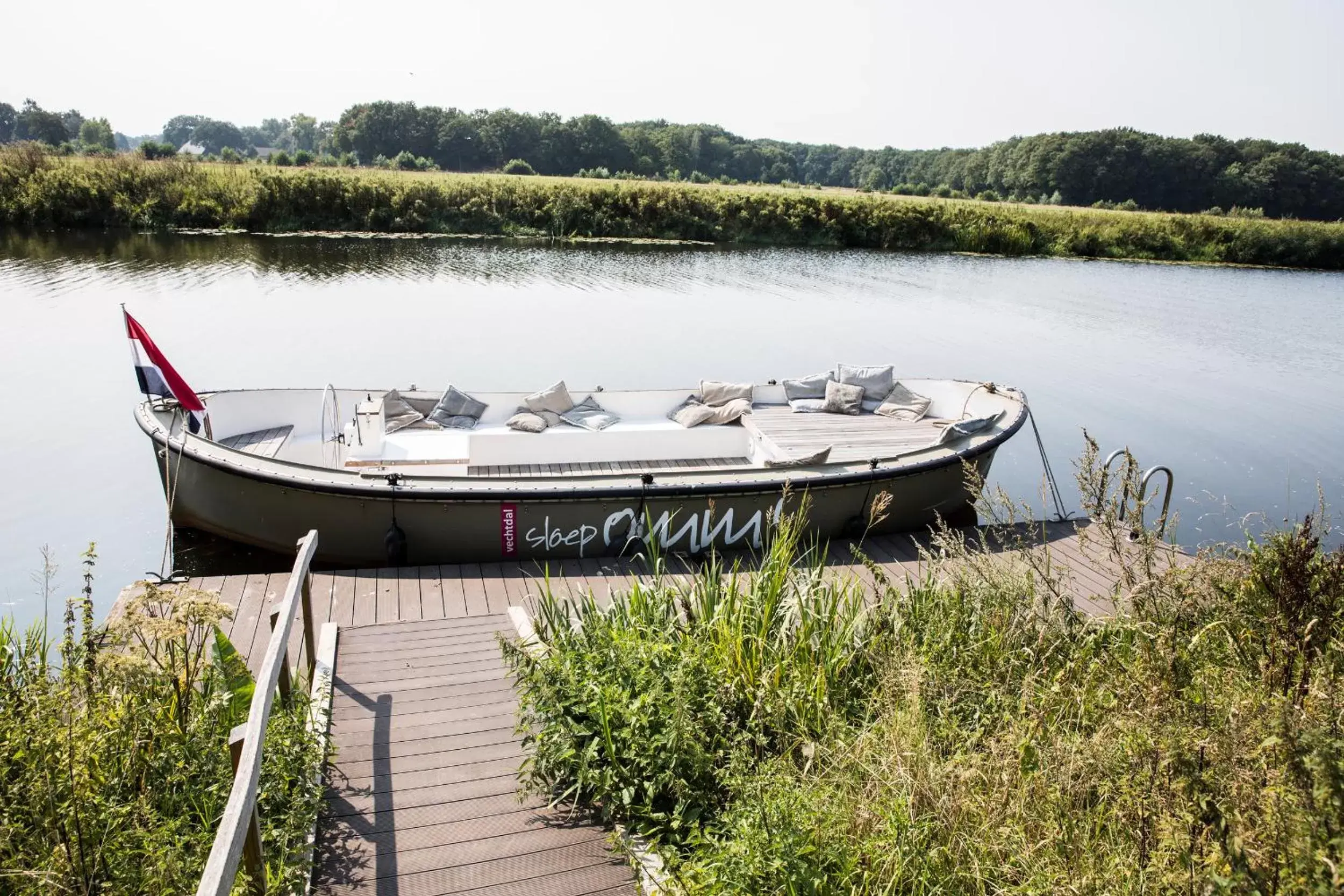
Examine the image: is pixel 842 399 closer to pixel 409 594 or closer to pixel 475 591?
pixel 475 591

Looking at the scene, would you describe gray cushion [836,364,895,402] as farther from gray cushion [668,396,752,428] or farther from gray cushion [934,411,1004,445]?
gray cushion [668,396,752,428]

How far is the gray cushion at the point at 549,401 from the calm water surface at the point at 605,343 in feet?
10.4

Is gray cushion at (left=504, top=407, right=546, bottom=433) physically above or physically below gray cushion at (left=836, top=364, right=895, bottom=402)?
below

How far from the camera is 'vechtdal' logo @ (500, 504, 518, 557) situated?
6609 mm

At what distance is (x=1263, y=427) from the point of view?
44.7ft

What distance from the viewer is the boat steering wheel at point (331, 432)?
7.56m

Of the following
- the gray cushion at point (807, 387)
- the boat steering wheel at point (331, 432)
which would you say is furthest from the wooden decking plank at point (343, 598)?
the gray cushion at point (807, 387)

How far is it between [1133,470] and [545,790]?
2875 millimetres

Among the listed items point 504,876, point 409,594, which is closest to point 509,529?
point 409,594

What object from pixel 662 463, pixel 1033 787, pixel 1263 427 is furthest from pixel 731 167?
pixel 1033 787

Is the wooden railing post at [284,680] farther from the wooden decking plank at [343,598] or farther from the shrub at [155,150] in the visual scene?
the shrub at [155,150]

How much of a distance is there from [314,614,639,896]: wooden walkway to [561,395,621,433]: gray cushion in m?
3.80

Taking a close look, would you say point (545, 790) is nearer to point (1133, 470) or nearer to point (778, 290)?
point (1133, 470)

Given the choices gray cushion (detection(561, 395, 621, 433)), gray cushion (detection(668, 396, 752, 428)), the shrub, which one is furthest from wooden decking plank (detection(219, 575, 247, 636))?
the shrub
